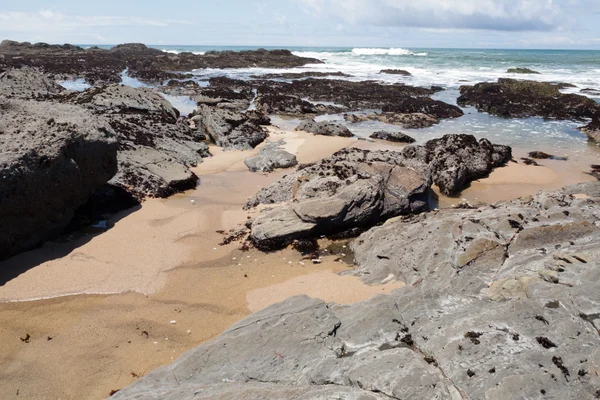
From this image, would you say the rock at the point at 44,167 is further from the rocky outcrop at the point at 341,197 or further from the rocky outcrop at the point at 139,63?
the rocky outcrop at the point at 139,63

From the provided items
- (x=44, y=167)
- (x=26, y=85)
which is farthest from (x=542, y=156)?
(x=26, y=85)

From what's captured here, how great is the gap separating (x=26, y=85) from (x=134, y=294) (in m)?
19.0

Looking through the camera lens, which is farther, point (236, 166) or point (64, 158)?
point (236, 166)

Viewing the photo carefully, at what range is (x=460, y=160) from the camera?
13367 mm

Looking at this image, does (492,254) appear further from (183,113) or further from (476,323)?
(183,113)

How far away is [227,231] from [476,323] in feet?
22.0

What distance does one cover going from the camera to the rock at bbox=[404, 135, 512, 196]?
12.8 m

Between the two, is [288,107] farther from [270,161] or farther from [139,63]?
[139,63]

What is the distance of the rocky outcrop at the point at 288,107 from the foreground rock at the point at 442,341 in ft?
70.9


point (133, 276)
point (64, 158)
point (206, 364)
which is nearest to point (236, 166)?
point (64, 158)

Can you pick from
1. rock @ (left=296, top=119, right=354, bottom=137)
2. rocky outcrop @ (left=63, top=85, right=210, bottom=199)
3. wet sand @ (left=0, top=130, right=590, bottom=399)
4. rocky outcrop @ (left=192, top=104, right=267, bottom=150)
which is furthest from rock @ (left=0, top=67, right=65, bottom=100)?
wet sand @ (left=0, top=130, right=590, bottom=399)

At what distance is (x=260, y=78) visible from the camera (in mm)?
46094

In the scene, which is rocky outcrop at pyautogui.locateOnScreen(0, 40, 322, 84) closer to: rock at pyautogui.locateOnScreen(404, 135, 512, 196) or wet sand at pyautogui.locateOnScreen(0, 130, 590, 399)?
rock at pyautogui.locateOnScreen(404, 135, 512, 196)

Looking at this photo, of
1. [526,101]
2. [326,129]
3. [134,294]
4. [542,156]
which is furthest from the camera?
[526,101]
